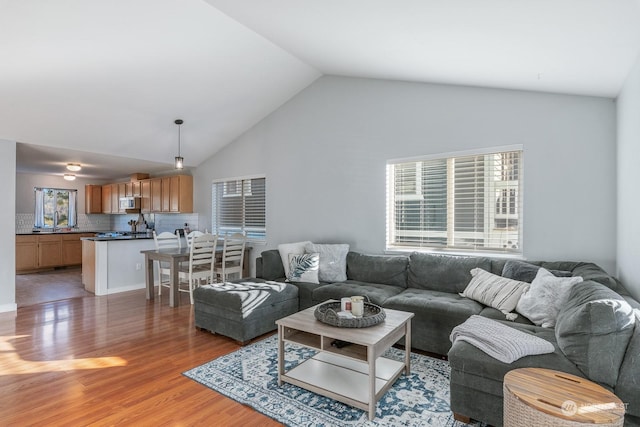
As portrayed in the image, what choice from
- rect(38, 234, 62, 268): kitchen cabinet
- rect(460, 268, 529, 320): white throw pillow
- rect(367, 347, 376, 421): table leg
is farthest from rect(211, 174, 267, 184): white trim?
rect(38, 234, 62, 268): kitchen cabinet

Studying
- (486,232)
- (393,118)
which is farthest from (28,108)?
(486,232)

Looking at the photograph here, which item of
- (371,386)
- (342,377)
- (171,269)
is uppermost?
(171,269)

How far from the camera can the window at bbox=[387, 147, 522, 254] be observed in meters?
3.56

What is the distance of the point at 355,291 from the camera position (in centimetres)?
355

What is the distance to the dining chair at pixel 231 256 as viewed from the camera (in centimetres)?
511

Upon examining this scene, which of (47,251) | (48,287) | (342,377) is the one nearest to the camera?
(342,377)

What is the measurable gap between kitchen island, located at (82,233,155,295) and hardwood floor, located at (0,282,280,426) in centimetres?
96

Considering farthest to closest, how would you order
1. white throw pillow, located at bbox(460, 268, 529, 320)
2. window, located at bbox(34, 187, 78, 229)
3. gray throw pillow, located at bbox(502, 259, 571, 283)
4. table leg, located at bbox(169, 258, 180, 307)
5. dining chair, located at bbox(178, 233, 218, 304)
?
window, located at bbox(34, 187, 78, 229) < dining chair, located at bbox(178, 233, 218, 304) < table leg, located at bbox(169, 258, 180, 307) < gray throw pillow, located at bbox(502, 259, 571, 283) < white throw pillow, located at bbox(460, 268, 529, 320)

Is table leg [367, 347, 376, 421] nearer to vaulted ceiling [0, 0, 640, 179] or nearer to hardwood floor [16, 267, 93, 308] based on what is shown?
vaulted ceiling [0, 0, 640, 179]

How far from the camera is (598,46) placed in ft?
6.89

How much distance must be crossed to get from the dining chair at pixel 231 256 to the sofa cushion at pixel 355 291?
6.28 feet

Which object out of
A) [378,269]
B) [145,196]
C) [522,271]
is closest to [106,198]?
[145,196]

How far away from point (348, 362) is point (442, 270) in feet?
4.84

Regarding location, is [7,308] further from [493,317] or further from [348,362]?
[493,317]
